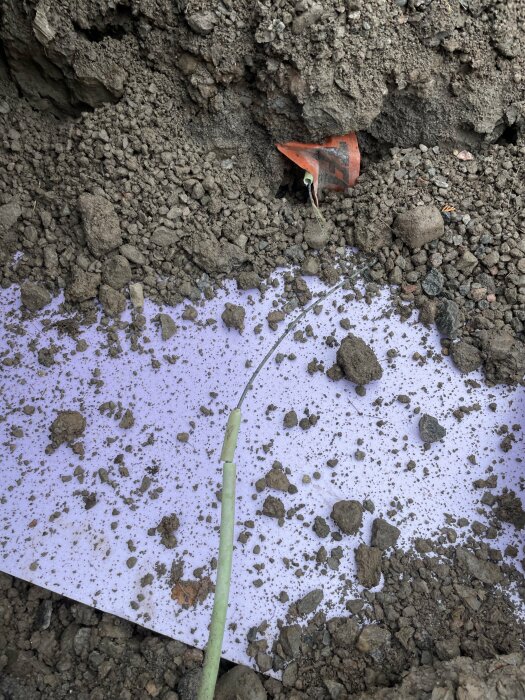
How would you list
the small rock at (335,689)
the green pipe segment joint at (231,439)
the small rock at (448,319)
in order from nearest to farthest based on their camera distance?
the green pipe segment joint at (231,439) < the small rock at (335,689) < the small rock at (448,319)

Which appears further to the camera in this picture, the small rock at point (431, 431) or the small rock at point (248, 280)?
the small rock at point (248, 280)

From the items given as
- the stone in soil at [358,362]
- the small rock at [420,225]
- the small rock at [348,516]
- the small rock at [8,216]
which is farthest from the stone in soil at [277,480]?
the small rock at [8,216]

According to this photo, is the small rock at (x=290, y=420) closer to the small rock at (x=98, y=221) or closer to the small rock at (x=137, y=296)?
the small rock at (x=137, y=296)

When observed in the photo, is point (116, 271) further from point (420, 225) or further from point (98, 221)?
point (420, 225)

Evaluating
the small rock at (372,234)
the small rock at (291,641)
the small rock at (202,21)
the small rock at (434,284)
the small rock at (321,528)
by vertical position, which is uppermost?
the small rock at (202,21)

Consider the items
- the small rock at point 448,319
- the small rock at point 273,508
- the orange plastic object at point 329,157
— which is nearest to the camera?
the small rock at point 273,508
